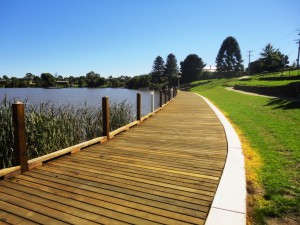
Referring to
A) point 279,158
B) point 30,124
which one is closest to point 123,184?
point 279,158

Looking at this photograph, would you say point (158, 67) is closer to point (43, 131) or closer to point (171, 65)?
point (171, 65)

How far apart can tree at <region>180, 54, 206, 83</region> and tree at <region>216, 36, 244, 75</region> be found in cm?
734

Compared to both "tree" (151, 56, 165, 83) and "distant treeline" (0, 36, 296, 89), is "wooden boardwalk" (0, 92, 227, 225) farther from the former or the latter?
"tree" (151, 56, 165, 83)

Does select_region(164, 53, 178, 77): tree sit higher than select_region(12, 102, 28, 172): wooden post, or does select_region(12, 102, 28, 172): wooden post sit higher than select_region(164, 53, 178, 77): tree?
select_region(164, 53, 178, 77): tree

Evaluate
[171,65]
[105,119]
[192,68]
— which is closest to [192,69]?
[192,68]

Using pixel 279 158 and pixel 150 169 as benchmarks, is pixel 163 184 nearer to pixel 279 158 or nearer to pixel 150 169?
pixel 150 169

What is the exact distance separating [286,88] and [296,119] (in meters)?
11.8

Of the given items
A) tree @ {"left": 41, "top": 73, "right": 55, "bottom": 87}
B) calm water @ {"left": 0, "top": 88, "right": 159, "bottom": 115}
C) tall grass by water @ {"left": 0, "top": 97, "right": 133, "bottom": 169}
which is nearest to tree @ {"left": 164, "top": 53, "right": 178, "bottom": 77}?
tree @ {"left": 41, "top": 73, "right": 55, "bottom": 87}

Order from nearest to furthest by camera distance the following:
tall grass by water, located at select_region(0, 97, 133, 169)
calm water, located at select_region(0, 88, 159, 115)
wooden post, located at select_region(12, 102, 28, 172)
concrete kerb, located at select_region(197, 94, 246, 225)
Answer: concrete kerb, located at select_region(197, 94, 246, 225) → wooden post, located at select_region(12, 102, 28, 172) → tall grass by water, located at select_region(0, 97, 133, 169) → calm water, located at select_region(0, 88, 159, 115)

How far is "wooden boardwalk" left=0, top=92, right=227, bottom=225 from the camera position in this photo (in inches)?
103

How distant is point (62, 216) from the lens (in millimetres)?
2607

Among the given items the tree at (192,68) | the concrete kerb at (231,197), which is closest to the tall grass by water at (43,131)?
the concrete kerb at (231,197)

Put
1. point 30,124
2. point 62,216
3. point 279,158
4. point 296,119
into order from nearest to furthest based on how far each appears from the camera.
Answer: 1. point 62,216
2. point 279,158
3. point 30,124
4. point 296,119

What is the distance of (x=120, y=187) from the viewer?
3.34 metres
